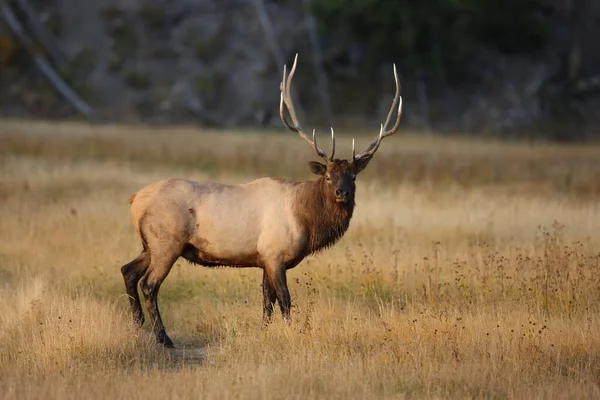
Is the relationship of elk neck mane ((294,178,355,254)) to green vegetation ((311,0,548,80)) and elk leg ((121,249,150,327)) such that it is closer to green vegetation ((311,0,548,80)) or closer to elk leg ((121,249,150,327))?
elk leg ((121,249,150,327))

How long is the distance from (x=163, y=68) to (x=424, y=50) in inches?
345

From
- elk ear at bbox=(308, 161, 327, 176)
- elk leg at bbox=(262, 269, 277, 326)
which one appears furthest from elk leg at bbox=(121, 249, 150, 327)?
elk ear at bbox=(308, 161, 327, 176)

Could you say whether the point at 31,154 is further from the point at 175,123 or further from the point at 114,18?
the point at 114,18

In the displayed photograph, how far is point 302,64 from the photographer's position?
40656 millimetres

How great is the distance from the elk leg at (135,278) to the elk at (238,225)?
0.40 feet

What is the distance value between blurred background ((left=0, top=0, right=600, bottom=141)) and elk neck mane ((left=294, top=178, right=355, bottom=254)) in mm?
25456

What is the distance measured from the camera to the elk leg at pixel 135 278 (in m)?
11.9

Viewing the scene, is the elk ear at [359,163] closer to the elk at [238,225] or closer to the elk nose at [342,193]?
the elk at [238,225]

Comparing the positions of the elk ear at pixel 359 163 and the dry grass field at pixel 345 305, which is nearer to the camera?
the dry grass field at pixel 345 305

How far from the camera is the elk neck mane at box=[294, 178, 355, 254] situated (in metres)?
11.7

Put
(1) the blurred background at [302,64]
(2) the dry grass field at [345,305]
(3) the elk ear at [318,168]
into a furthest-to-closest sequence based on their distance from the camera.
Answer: (1) the blurred background at [302,64], (3) the elk ear at [318,168], (2) the dry grass field at [345,305]

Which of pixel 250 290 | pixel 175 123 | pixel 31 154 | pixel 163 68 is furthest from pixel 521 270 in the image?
pixel 163 68

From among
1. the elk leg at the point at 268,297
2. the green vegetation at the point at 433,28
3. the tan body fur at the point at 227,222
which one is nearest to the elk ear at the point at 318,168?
the tan body fur at the point at 227,222

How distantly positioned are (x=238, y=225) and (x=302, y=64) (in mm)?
29467
